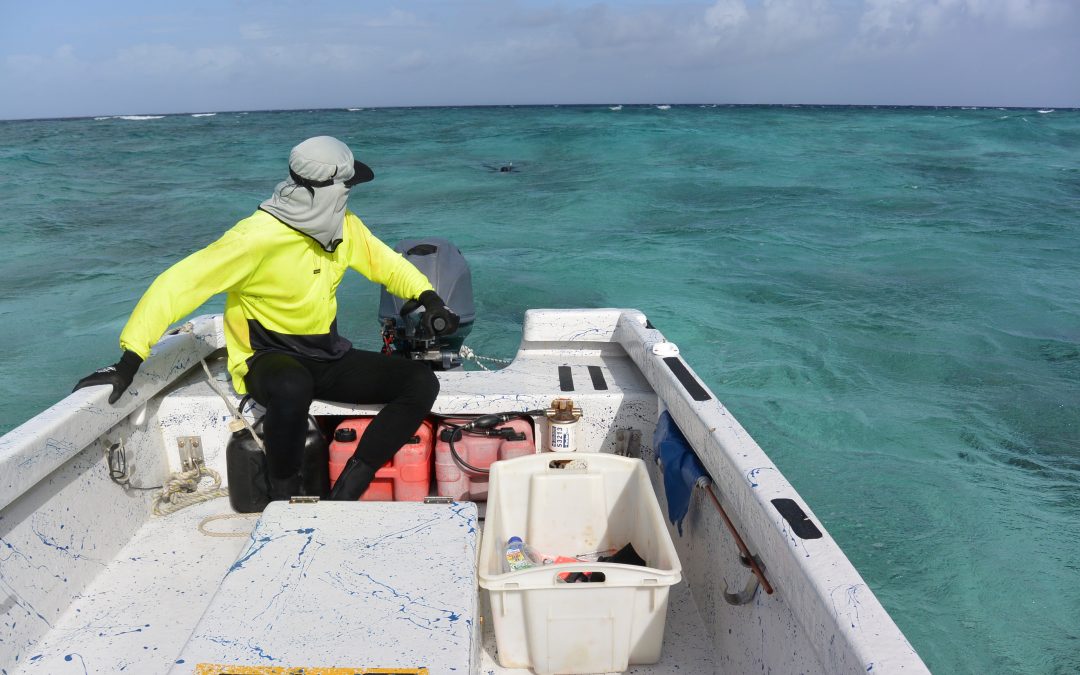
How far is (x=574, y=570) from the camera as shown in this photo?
1.98 metres

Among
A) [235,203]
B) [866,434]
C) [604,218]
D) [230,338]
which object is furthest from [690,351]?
[235,203]

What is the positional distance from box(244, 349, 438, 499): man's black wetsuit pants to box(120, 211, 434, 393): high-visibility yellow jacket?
0.08 meters

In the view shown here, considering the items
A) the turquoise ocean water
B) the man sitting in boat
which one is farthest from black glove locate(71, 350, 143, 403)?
the turquoise ocean water

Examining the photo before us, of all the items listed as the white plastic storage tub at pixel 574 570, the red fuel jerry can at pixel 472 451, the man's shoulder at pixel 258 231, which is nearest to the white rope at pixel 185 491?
the red fuel jerry can at pixel 472 451

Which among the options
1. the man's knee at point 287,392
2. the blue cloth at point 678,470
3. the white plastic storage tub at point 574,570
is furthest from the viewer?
the man's knee at point 287,392

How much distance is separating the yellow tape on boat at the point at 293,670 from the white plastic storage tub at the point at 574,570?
425mm

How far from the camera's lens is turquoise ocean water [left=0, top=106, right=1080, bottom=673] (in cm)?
446

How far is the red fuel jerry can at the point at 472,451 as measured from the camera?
2.84m

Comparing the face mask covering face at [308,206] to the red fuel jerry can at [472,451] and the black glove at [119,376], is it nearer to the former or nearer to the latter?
the black glove at [119,376]

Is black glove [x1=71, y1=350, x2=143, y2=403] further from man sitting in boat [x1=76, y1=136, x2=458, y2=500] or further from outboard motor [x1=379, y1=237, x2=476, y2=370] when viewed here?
outboard motor [x1=379, y1=237, x2=476, y2=370]

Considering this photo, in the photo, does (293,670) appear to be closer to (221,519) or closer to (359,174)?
(221,519)

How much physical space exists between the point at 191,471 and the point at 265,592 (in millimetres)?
1380

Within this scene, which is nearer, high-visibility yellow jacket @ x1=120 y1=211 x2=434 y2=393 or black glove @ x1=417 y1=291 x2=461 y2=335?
high-visibility yellow jacket @ x1=120 y1=211 x2=434 y2=393

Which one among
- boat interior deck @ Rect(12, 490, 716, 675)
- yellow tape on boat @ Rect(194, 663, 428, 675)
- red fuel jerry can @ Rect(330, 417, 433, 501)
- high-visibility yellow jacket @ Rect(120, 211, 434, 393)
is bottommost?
boat interior deck @ Rect(12, 490, 716, 675)
